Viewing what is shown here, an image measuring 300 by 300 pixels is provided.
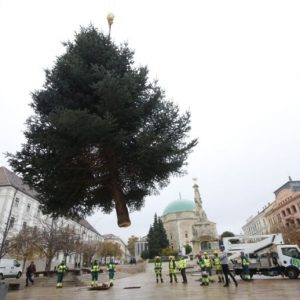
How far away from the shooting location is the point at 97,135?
31.1 ft

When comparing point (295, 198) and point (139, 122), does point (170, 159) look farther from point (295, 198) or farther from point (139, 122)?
point (295, 198)

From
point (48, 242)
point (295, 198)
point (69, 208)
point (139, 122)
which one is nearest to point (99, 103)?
point (139, 122)

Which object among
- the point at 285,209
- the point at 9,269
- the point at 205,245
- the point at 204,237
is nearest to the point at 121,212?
the point at 9,269

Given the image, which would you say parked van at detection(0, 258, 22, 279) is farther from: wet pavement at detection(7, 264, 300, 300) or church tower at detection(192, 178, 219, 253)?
church tower at detection(192, 178, 219, 253)

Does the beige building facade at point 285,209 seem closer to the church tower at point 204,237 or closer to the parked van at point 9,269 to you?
the church tower at point 204,237

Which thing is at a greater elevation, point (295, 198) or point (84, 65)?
point (295, 198)

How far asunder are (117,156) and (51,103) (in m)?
3.50

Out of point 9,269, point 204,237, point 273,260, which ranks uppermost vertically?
point 204,237

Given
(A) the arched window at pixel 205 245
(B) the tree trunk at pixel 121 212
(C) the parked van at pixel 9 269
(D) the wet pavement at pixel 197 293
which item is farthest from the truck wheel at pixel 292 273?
(A) the arched window at pixel 205 245

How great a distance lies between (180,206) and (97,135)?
9964 centimetres

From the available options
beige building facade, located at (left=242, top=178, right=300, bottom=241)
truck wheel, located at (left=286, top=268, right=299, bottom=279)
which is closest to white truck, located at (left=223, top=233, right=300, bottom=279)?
truck wheel, located at (left=286, top=268, right=299, bottom=279)

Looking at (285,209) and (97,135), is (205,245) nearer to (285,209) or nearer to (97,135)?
(285,209)

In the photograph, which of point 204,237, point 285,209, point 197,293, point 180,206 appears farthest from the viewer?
point 180,206

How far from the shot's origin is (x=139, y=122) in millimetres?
11242
